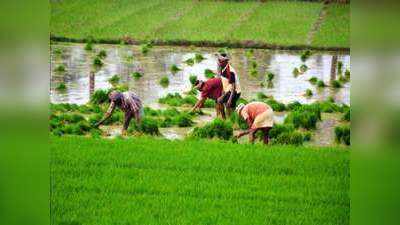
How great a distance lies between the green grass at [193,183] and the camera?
17.6 ft

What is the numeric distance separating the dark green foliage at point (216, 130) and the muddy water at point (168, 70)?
0.25 m

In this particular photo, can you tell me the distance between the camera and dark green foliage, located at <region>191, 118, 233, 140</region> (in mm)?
5781

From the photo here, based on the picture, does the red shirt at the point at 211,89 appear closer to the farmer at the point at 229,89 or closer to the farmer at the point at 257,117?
the farmer at the point at 229,89

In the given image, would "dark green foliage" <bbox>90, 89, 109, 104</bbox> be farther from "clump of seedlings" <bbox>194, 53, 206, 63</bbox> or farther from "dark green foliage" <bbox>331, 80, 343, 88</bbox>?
"dark green foliage" <bbox>331, 80, 343, 88</bbox>

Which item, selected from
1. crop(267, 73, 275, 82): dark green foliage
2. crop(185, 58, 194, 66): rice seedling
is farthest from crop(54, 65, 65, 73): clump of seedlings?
crop(267, 73, 275, 82): dark green foliage

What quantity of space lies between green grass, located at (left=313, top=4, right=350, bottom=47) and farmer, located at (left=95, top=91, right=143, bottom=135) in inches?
51.3

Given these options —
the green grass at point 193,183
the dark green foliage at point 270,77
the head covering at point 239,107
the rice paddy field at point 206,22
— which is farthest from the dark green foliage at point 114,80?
the dark green foliage at point 270,77

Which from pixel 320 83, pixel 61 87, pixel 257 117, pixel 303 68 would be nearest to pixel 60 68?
pixel 61 87

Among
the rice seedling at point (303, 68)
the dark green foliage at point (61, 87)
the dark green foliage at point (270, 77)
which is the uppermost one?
the rice seedling at point (303, 68)

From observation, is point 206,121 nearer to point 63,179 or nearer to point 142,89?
point 142,89

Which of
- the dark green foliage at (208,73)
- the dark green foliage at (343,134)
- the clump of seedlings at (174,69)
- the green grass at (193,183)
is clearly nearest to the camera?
the green grass at (193,183)
